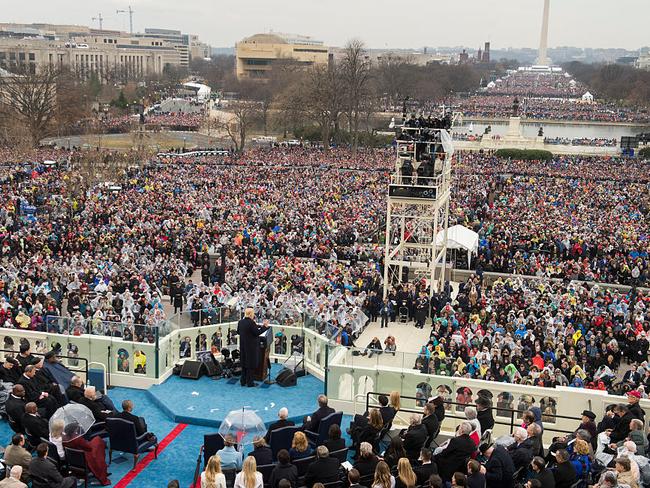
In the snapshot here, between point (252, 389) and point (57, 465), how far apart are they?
4368 mm

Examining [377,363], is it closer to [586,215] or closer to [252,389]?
[252,389]

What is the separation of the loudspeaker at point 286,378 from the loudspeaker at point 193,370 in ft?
4.89

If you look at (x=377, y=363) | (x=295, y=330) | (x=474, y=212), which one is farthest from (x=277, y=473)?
(x=474, y=212)

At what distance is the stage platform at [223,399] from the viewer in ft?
43.4

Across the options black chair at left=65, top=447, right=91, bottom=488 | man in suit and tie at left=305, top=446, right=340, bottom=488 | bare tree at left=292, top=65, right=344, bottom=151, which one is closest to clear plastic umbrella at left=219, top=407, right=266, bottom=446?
man in suit and tie at left=305, top=446, right=340, bottom=488

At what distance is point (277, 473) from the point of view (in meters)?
9.64

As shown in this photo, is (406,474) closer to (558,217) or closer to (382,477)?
(382,477)

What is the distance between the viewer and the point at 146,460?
38.9 ft

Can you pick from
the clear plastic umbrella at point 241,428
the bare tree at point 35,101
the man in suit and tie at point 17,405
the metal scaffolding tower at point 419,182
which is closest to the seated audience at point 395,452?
the clear plastic umbrella at point 241,428

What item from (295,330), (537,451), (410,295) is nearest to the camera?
(537,451)

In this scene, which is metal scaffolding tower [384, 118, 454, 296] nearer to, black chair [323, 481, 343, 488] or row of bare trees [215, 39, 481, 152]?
black chair [323, 481, 343, 488]

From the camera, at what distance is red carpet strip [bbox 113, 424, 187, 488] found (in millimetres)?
11157

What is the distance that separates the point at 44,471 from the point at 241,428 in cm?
255

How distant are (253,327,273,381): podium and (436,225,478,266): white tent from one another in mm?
14639
